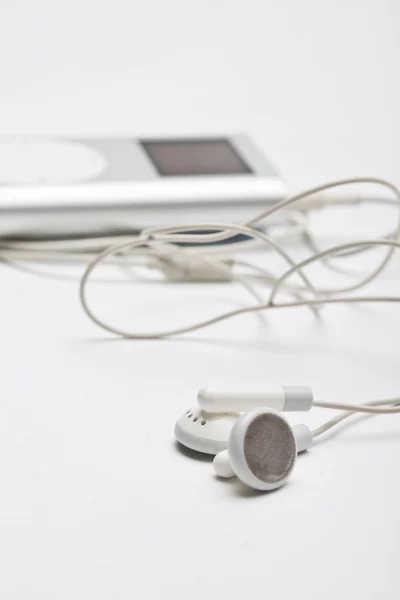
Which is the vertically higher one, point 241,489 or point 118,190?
point 118,190

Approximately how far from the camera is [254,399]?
626mm

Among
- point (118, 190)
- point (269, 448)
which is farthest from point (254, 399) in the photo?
point (118, 190)

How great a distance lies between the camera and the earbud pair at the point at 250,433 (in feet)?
1.92

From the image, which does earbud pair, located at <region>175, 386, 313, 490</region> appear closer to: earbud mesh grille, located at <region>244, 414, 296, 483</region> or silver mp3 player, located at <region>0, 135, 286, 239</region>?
earbud mesh grille, located at <region>244, 414, 296, 483</region>

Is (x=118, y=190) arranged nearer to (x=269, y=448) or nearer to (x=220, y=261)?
(x=220, y=261)

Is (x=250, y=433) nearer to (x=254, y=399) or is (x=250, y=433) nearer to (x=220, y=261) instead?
(x=254, y=399)

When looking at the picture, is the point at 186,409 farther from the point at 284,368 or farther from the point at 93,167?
the point at 93,167

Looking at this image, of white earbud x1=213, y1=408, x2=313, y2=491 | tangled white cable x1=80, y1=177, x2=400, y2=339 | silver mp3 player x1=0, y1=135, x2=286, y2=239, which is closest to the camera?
white earbud x1=213, y1=408, x2=313, y2=491

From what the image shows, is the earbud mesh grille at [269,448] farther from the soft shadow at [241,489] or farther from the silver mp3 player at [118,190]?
the silver mp3 player at [118,190]

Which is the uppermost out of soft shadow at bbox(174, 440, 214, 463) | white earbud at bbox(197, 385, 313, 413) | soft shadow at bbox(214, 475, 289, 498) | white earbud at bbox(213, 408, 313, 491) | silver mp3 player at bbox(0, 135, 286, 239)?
silver mp3 player at bbox(0, 135, 286, 239)

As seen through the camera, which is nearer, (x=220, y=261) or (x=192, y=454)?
(x=192, y=454)

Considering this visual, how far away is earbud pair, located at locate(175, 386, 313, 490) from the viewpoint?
59 cm

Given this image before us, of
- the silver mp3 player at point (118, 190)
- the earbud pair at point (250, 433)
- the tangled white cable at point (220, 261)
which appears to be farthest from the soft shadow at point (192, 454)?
the silver mp3 player at point (118, 190)

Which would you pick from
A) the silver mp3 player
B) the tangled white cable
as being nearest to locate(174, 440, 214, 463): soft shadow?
the tangled white cable
